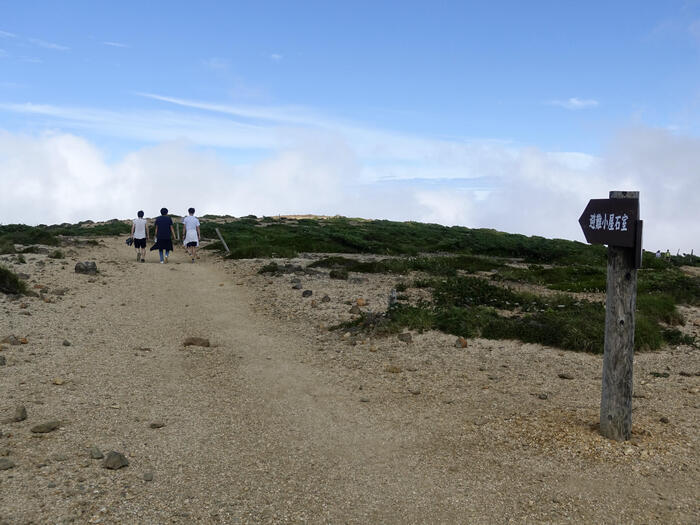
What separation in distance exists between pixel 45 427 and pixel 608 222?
7725mm

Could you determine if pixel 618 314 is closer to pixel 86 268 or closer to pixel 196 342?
pixel 196 342

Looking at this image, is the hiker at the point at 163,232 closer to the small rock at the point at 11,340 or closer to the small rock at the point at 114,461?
the small rock at the point at 11,340

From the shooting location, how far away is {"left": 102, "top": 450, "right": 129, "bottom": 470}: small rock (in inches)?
244

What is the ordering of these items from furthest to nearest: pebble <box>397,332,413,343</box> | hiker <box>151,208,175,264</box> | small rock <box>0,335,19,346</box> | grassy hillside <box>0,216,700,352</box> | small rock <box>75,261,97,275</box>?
hiker <box>151,208,175,264</box>, small rock <box>75,261,97,275</box>, grassy hillside <box>0,216,700,352</box>, pebble <box>397,332,413,343</box>, small rock <box>0,335,19,346</box>

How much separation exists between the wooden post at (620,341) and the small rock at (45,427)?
285 inches

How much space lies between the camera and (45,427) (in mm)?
7113

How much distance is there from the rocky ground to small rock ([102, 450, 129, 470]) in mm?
23

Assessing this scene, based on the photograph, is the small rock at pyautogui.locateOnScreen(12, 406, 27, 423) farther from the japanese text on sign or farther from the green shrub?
the green shrub

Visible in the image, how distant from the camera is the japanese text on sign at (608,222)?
6992 millimetres

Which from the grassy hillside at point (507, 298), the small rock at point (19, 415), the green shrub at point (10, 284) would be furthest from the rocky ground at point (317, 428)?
the green shrub at point (10, 284)

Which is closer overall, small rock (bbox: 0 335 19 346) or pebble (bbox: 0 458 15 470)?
pebble (bbox: 0 458 15 470)

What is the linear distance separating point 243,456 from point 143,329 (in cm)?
759

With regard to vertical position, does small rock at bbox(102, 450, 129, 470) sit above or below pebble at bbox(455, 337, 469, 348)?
below

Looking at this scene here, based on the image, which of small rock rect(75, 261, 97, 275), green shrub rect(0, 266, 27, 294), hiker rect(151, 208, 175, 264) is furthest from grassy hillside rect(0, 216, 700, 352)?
green shrub rect(0, 266, 27, 294)
